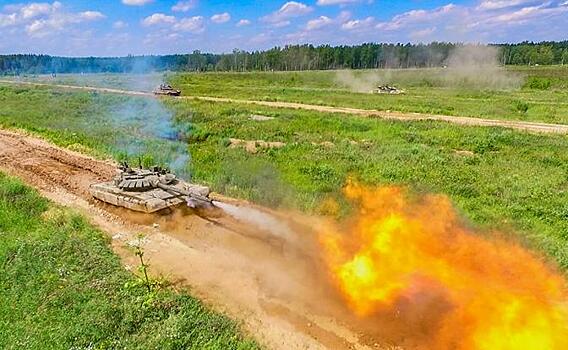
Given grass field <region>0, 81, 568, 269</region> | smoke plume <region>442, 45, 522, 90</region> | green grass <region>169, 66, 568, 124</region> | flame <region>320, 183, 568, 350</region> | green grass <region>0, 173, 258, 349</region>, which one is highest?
smoke plume <region>442, 45, 522, 90</region>

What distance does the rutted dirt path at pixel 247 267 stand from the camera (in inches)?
436

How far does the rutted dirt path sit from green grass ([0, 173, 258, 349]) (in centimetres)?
78

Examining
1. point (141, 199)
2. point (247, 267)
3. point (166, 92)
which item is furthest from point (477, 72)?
point (247, 267)

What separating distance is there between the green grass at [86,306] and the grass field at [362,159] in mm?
7597

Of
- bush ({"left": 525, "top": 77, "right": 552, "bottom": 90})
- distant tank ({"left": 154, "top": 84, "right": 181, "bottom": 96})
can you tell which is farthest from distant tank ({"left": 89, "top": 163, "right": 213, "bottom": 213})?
bush ({"left": 525, "top": 77, "right": 552, "bottom": 90})

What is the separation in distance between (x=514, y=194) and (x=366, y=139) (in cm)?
1423

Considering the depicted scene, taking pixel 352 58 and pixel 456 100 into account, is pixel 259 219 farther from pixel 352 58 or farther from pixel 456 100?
pixel 352 58

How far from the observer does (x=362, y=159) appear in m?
26.8

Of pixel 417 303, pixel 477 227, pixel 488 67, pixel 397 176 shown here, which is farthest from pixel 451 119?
pixel 488 67

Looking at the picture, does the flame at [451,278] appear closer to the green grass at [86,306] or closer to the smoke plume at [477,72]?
the green grass at [86,306]

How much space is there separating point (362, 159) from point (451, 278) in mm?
14085

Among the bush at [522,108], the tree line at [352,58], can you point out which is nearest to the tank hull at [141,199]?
the bush at [522,108]

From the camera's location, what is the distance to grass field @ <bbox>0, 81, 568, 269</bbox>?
62.2 feet

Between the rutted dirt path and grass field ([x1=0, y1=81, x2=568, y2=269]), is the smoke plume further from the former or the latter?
the rutted dirt path
